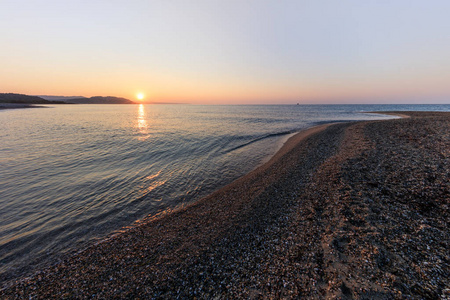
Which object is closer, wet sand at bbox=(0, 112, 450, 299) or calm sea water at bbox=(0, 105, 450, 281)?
wet sand at bbox=(0, 112, 450, 299)

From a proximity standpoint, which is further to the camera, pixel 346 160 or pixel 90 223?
pixel 346 160

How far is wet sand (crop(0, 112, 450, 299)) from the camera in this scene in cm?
486

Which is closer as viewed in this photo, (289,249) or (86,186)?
(289,249)

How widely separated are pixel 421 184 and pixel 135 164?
23113mm

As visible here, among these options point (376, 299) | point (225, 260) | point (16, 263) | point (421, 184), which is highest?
point (421, 184)

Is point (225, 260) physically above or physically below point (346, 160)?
below

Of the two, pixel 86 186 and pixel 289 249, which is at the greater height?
pixel 289 249

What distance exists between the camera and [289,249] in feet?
20.4

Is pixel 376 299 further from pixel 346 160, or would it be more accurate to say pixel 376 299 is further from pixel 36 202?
pixel 36 202

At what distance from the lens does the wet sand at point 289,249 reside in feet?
16.0

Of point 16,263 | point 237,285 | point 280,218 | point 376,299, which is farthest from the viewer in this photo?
point 280,218

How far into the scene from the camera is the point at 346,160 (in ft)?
45.5

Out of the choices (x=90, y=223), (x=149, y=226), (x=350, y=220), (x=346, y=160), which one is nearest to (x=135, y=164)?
(x=90, y=223)

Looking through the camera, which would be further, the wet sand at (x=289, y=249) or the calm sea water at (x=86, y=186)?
the calm sea water at (x=86, y=186)
